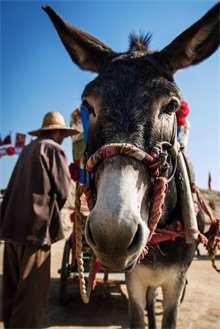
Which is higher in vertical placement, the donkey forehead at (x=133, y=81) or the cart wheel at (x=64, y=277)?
the donkey forehead at (x=133, y=81)

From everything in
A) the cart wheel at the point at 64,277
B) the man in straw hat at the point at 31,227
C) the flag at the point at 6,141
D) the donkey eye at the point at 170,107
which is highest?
the flag at the point at 6,141

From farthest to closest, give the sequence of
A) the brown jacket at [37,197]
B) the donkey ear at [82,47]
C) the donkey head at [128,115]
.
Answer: the brown jacket at [37,197], the donkey ear at [82,47], the donkey head at [128,115]

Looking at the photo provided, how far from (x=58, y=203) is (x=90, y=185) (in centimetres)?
166

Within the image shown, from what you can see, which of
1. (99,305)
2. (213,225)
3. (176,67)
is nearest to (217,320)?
(99,305)

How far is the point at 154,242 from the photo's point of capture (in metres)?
2.09

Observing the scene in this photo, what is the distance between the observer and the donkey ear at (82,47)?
2.18m

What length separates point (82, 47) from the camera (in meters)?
2.35

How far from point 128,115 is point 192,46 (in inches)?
38.0

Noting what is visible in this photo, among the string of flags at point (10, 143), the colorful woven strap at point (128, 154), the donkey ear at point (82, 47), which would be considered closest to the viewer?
the colorful woven strap at point (128, 154)

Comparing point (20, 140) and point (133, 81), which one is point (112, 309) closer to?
point (133, 81)

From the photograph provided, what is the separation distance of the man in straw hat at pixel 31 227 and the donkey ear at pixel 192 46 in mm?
1736

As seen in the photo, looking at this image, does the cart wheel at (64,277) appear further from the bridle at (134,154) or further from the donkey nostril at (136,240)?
the donkey nostril at (136,240)

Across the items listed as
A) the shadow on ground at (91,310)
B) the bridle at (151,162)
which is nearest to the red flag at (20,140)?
the shadow on ground at (91,310)

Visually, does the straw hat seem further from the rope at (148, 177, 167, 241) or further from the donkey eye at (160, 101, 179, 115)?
the rope at (148, 177, 167, 241)
